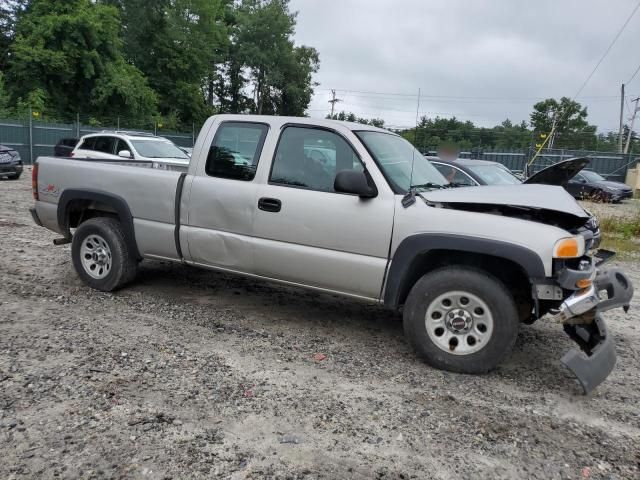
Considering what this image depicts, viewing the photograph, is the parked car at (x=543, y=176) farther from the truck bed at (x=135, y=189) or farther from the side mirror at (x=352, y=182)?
the truck bed at (x=135, y=189)

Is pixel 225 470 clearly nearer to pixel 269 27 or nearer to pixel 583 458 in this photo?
pixel 583 458

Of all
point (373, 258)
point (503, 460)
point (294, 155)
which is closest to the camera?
point (503, 460)

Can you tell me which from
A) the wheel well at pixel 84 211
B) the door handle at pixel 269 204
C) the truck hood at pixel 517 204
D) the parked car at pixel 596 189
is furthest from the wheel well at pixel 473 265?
the parked car at pixel 596 189

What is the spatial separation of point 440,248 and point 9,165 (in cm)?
1701

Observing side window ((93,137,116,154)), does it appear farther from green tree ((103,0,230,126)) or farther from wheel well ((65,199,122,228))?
green tree ((103,0,230,126))

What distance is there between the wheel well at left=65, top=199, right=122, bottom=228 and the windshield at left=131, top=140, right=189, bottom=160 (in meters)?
7.43

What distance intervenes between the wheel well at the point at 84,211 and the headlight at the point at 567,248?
417 cm

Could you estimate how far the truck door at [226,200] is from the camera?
4703 millimetres

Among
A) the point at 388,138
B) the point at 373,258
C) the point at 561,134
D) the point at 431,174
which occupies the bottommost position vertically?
the point at 373,258

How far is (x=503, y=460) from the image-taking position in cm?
292

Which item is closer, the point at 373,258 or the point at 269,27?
the point at 373,258

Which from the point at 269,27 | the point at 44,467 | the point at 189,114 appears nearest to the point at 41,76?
the point at 189,114

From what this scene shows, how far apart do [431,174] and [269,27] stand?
53184 millimetres

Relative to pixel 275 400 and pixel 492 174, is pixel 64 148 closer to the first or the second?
pixel 492 174
